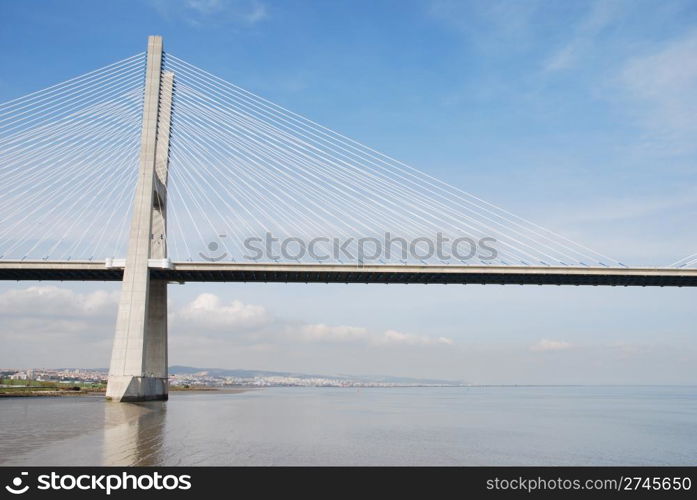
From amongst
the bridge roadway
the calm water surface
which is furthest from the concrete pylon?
the calm water surface

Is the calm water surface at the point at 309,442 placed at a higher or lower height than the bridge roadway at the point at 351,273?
lower

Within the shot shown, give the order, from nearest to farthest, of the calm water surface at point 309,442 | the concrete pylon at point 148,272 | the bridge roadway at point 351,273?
the calm water surface at point 309,442 → the concrete pylon at point 148,272 → the bridge roadway at point 351,273

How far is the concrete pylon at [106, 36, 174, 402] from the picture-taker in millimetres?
39688

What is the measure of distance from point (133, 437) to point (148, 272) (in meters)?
21.2

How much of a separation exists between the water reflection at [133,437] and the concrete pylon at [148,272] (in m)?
6.05

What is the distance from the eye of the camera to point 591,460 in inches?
788

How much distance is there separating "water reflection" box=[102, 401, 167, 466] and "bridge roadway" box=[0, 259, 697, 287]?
38.0 feet

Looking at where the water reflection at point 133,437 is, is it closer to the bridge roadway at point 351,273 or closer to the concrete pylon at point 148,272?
the concrete pylon at point 148,272

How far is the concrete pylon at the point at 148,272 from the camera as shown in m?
39.7

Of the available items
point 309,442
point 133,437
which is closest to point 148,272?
point 133,437

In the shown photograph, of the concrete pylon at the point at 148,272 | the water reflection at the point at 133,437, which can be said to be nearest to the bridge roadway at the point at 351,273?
the concrete pylon at the point at 148,272

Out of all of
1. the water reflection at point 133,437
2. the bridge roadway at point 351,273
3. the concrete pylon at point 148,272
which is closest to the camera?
the water reflection at point 133,437

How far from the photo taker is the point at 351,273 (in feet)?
143
